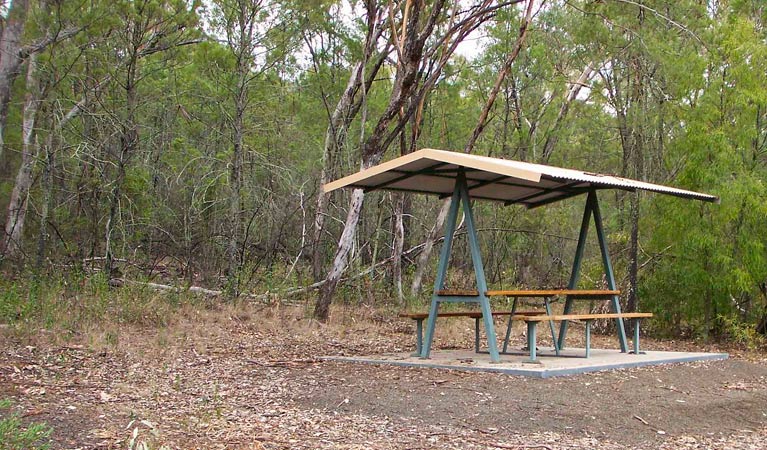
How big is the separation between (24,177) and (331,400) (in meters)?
9.64

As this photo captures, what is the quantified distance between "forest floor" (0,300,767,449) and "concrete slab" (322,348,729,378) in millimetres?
164

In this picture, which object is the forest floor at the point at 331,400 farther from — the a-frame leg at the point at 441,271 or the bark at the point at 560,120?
the bark at the point at 560,120

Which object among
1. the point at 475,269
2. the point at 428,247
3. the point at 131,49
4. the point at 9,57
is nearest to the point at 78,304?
the point at 9,57

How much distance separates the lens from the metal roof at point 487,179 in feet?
23.4

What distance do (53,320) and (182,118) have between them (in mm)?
7437

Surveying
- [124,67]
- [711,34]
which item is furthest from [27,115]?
[711,34]

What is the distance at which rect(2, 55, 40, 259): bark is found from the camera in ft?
37.7

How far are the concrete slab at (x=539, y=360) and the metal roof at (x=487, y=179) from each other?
6.05ft

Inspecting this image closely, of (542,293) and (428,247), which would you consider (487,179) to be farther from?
(428,247)

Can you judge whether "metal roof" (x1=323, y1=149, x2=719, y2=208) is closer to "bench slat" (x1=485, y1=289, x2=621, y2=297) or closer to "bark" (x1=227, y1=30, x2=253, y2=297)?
"bench slat" (x1=485, y1=289, x2=621, y2=297)

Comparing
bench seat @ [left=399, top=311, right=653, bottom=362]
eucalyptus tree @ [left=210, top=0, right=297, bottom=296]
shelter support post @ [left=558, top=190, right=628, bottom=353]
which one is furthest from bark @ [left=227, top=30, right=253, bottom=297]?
shelter support post @ [left=558, top=190, right=628, bottom=353]

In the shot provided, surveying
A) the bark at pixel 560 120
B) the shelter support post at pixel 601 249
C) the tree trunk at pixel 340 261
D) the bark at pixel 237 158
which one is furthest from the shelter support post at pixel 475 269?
the bark at pixel 560 120

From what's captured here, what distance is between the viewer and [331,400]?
6211 millimetres

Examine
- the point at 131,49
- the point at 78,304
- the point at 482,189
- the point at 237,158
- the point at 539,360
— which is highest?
the point at 131,49
